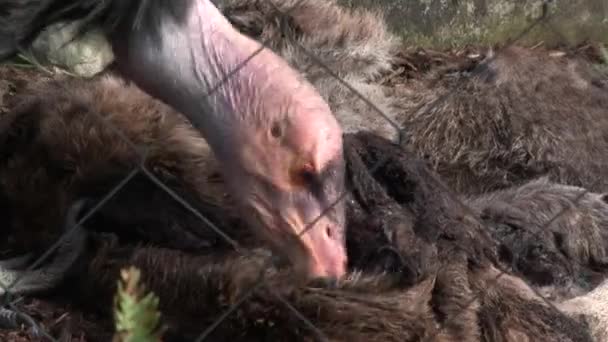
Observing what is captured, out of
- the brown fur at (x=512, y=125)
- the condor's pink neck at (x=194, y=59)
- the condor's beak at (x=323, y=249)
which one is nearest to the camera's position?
the condor's beak at (x=323, y=249)

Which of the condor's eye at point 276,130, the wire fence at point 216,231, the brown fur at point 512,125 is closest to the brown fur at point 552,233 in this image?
the wire fence at point 216,231

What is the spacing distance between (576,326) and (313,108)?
1.60ft

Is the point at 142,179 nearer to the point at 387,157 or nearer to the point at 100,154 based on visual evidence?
the point at 100,154

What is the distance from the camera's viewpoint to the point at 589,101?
2.95 metres

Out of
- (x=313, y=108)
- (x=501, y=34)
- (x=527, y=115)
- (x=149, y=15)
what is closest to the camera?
(x=313, y=108)

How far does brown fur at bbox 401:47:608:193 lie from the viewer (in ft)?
9.20

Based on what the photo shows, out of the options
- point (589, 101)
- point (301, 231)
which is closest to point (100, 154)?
point (301, 231)

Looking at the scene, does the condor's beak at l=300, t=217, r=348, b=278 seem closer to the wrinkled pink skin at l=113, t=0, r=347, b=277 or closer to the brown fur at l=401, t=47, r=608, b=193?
the wrinkled pink skin at l=113, t=0, r=347, b=277

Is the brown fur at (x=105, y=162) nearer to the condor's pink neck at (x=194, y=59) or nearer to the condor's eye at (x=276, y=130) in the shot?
the condor's pink neck at (x=194, y=59)

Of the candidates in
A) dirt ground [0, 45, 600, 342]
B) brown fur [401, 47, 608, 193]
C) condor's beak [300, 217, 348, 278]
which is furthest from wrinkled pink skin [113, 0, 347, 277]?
brown fur [401, 47, 608, 193]

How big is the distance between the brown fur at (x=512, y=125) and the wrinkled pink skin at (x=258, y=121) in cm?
74

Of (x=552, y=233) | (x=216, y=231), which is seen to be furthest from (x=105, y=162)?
(x=552, y=233)

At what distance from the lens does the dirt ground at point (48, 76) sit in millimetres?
1939

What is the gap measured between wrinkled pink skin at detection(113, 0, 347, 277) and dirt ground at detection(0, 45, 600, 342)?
0.91ft
